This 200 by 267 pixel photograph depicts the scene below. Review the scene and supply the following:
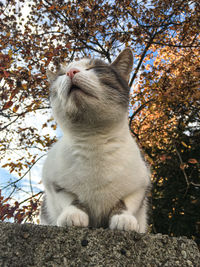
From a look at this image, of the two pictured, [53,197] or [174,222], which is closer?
[53,197]

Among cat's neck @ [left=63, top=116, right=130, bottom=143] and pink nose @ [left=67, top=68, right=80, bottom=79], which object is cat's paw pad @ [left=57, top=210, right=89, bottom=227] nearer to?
cat's neck @ [left=63, top=116, right=130, bottom=143]

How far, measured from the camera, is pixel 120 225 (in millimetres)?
1306

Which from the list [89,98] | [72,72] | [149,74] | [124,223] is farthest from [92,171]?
[149,74]

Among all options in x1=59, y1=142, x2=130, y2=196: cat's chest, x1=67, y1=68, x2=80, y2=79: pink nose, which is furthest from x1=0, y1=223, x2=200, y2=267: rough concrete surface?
x1=67, y1=68, x2=80, y2=79: pink nose

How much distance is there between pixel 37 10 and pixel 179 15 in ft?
11.3

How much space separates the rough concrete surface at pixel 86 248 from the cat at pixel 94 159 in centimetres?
16

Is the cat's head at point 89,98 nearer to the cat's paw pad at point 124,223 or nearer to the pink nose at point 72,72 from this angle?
the pink nose at point 72,72

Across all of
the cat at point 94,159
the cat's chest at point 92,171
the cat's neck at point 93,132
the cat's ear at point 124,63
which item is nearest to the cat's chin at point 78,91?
the cat at point 94,159

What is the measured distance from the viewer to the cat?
1.48 metres

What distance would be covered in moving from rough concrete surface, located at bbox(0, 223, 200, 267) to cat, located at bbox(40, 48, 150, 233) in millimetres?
164

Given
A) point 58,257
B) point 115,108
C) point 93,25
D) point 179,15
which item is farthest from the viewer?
point 179,15

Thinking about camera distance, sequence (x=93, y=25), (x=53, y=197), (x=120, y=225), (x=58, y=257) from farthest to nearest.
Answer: (x=93, y=25), (x=53, y=197), (x=120, y=225), (x=58, y=257)

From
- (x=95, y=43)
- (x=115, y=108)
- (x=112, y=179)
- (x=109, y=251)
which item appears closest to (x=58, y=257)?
(x=109, y=251)

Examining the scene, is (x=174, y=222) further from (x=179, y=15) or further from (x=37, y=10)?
(x=37, y=10)
